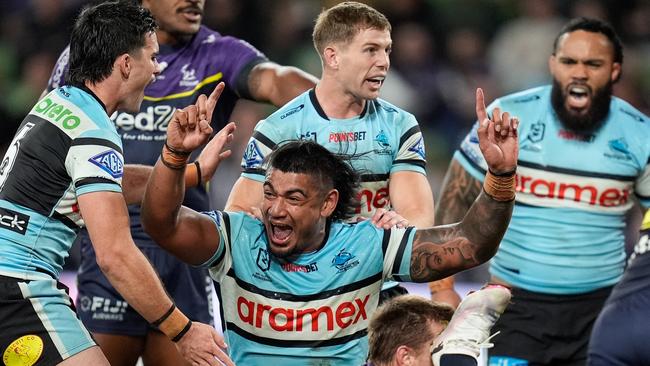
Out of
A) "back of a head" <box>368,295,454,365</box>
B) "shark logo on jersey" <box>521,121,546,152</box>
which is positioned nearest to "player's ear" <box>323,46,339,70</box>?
"shark logo on jersey" <box>521,121,546,152</box>

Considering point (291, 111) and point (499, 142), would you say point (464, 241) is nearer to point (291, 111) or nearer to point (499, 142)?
point (499, 142)

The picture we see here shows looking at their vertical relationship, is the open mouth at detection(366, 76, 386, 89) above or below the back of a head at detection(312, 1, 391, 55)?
below

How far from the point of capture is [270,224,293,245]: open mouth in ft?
15.5

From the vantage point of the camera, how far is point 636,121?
6.25 m

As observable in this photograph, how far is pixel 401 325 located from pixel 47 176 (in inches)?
55.6

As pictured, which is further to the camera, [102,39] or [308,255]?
→ [308,255]

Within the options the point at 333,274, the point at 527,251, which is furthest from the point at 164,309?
the point at 527,251

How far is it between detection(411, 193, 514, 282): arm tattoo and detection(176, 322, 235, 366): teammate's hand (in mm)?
898

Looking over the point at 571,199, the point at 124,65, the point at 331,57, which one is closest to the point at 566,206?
the point at 571,199

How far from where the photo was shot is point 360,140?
534cm

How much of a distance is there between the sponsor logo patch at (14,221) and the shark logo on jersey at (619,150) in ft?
10.2

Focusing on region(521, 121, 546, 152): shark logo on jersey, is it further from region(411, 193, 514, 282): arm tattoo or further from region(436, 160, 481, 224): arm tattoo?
region(411, 193, 514, 282): arm tattoo

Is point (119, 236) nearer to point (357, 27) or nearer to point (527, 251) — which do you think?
point (357, 27)

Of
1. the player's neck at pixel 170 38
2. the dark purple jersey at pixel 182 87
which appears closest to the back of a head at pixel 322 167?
the dark purple jersey at pixel 182 87
